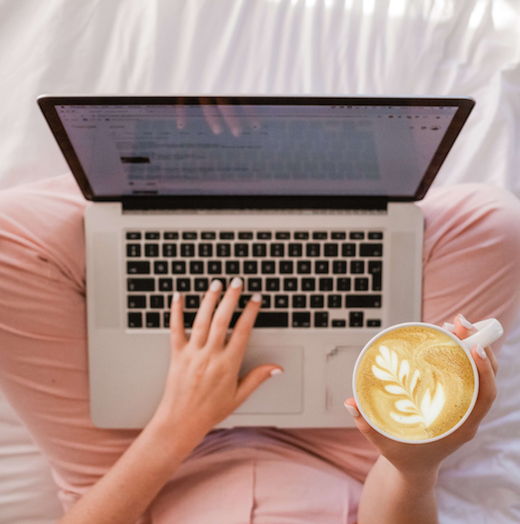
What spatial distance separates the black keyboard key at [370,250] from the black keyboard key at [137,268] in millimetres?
363

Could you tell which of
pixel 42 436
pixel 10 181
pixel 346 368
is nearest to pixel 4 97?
pixel 10 181

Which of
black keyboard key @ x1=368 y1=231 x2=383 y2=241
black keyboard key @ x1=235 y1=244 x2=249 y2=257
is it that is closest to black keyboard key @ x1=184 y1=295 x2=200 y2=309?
black keyboard key @ x1=235 y1=244 x2=249 y2=257

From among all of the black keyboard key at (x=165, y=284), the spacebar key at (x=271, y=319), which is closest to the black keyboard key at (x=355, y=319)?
the spacebar key at (x=271, y=319)

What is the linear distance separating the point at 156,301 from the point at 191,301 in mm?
60

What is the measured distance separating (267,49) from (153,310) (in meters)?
0.57

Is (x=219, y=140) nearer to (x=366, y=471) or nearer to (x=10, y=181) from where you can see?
(x=10, y=181)

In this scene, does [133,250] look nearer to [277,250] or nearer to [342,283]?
[277,250]

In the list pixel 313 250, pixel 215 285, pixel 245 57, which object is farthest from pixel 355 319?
pixel 245 57

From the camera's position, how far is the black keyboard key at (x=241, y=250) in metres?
0.72

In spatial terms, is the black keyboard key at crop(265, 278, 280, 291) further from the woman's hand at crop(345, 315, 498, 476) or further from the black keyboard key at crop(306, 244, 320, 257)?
the woman's hand at crop(345, 315, 498, 476)

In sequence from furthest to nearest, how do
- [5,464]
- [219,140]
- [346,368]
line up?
[5,464] → [346,368] → [219,140]

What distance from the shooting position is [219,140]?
0.63 m

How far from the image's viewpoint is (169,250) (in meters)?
0.71

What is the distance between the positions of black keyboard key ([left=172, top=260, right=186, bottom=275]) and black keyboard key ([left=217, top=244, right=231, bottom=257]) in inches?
2.5
